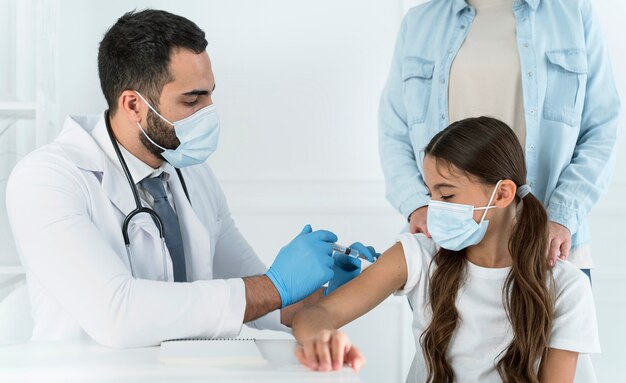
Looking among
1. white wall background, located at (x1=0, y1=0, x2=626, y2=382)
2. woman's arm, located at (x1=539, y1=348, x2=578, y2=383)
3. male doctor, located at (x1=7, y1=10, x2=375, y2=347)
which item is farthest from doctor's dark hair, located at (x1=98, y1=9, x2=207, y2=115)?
white wall background, located at (x1=0, y1=0, x2=626, y2=382)

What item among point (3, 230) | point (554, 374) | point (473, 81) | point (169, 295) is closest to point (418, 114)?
point (473, 81)

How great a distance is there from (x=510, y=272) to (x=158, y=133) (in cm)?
80

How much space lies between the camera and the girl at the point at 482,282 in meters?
1.77

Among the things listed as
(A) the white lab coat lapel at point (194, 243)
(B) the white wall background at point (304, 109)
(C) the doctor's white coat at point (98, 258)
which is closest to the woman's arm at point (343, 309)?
(C) the doctor's white coat at point (98, 258)

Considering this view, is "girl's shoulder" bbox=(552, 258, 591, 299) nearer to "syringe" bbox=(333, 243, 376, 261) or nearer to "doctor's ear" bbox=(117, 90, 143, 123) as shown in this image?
"syringe" bbox=(333, 243, 376, 261)

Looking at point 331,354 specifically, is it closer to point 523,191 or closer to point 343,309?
point 343,309

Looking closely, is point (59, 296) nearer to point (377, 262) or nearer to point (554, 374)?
point (377, 262)

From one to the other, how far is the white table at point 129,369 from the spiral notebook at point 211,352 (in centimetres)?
1

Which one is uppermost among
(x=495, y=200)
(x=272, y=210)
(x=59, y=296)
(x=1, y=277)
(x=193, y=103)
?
(x=193, y=103)

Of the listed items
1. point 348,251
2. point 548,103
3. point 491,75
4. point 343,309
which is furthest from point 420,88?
point 343,309

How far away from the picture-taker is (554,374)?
69.4 inches

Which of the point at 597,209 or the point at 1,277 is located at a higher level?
the point at 597,209

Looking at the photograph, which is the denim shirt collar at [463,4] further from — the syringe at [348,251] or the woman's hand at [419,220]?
the syringe at [348,251]

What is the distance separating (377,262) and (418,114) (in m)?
0.52
